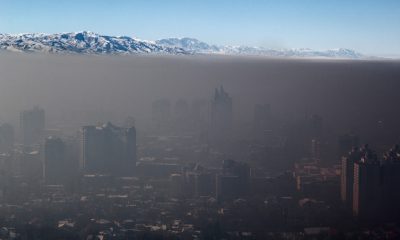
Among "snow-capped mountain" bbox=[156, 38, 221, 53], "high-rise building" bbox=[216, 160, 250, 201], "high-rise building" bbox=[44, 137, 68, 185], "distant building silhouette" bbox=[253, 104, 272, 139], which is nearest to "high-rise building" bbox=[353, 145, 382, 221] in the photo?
"high-rise building" bbox=[216, 160, 250, 201]

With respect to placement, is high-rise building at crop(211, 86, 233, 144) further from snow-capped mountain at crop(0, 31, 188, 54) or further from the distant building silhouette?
snow-capped mountain at crop(0, 31, 188, 54)

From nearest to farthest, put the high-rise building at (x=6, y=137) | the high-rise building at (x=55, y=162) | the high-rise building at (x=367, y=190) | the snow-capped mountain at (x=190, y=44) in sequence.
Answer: the high-rise building at (x=367, y=190)
the high-rise building at (x=55, y=162)
the high-rise building at (x=6, y=137)
the snow-capped mountain at (x=190, y=44)

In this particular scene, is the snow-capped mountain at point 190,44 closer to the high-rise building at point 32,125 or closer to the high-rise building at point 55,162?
the high-rise building at point 32,125

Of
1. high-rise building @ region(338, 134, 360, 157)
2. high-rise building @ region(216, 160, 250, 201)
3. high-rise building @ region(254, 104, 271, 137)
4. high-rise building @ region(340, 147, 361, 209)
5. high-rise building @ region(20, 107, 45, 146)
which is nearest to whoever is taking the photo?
high-rise building @ region(340, 147, 361, 209)

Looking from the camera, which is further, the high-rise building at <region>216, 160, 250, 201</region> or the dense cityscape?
the high-rise building at <region>216, 160, 250, 201</region>

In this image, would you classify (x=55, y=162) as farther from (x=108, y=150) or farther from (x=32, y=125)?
(x=32, y=125)

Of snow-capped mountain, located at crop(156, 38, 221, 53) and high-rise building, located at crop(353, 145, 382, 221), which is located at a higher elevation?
snow-capped mountain, located at crop(156, 38, 221, 53)

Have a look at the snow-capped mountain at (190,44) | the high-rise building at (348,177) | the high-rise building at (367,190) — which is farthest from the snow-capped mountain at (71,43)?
the high-rise building at (367,190)

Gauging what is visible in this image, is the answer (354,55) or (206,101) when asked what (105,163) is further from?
(354,55)

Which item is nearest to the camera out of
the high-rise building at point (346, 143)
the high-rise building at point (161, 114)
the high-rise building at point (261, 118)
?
the high-rise building at point (346, 143)
